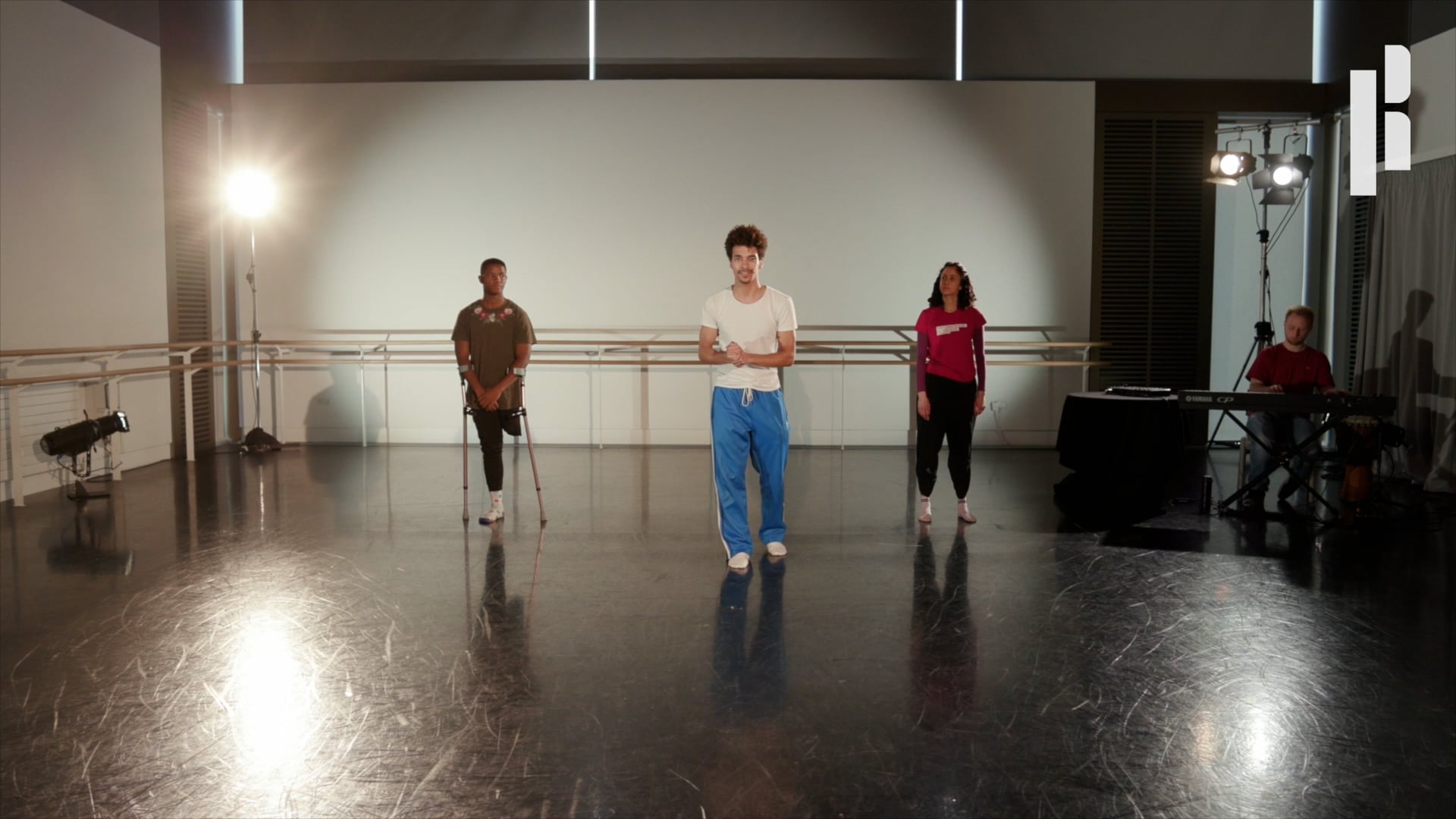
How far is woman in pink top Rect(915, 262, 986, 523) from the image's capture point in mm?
5652

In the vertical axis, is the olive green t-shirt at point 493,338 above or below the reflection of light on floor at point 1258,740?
above

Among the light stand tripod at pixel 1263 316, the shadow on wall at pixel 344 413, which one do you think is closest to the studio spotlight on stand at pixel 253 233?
the shadow on wall at pixel 344 413

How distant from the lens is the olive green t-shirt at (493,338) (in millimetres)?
5582

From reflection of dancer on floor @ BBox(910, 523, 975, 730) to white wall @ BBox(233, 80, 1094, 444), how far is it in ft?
14.9

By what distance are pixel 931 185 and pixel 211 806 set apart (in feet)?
25.9

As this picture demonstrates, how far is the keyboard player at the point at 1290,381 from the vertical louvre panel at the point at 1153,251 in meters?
3.03

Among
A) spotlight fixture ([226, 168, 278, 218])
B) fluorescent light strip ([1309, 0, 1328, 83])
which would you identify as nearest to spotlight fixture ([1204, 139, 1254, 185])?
fluorescent light strip ([1309, 0, 1328, 83])

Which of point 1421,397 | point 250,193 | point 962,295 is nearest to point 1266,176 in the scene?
point 1421,397

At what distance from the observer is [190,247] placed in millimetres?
8805

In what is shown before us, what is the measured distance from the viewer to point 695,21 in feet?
30.6

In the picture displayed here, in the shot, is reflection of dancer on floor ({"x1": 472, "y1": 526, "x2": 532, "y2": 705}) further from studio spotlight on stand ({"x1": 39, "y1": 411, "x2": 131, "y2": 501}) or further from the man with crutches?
studio spotlight on stand ({"x1": 39, "y1": 411, "x2": 131, "y2": 501})

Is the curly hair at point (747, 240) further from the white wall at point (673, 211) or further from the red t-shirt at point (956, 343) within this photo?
the white wall at point (673, 211)

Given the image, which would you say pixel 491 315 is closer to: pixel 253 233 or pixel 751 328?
pixel 751 328

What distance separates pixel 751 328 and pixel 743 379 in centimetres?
22
